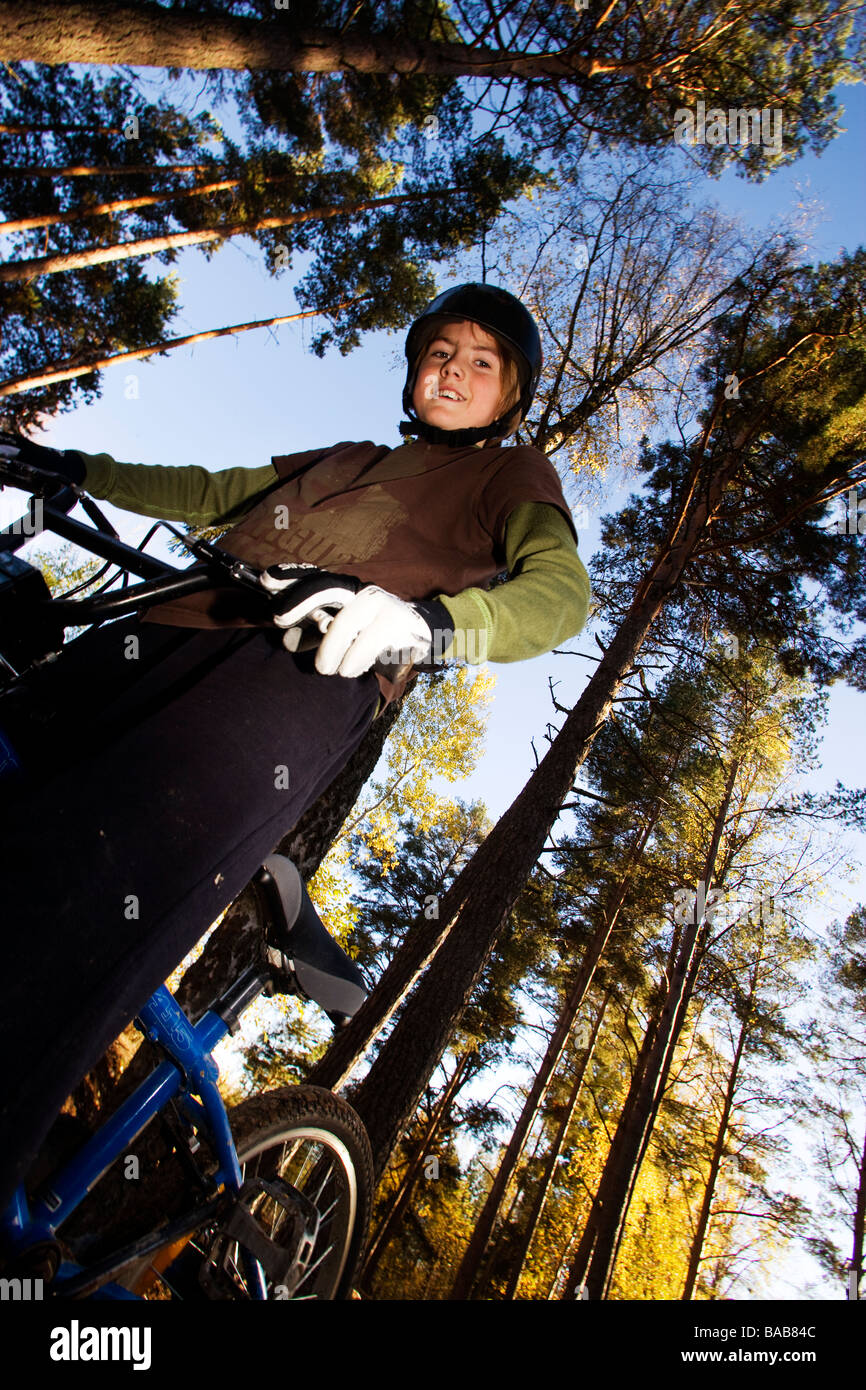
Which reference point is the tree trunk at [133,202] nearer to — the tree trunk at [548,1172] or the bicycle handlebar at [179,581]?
the bicycle handlebar at [179,581]

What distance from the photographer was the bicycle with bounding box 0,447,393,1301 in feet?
4.21

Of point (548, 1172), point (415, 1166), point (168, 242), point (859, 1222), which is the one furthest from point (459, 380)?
point (859, 1222)

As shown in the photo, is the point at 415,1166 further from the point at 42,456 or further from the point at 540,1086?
the point at 42,456

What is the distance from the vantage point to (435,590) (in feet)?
5.96

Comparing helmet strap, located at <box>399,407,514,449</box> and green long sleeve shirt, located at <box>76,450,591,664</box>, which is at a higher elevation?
helmet strap, located at <box>399,407,514,449</box>

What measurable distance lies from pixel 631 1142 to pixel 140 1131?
31.4ft

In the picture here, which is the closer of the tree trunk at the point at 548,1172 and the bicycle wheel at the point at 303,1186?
the bicycle wheel at the point at 303,1186

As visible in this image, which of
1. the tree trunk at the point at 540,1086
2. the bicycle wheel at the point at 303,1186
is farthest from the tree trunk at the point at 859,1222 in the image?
the bicycle wheel at the point at 303,1186

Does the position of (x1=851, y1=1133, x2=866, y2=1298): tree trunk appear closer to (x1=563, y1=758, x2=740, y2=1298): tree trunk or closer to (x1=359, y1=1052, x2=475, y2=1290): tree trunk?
(x1=563, y1=758, x2=740, y2=1298): tree trunk

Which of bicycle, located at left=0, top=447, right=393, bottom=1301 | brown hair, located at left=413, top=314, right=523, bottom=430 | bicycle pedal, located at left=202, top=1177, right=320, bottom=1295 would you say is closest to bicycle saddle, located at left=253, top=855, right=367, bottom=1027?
bicycle, located at left=0, top=447, right=393, bottom=1301

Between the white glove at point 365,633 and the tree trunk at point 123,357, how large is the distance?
9.27 metres

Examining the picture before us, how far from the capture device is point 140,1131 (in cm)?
170

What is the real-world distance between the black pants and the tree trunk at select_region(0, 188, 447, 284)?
8860mm

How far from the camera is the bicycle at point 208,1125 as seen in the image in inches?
50.5
